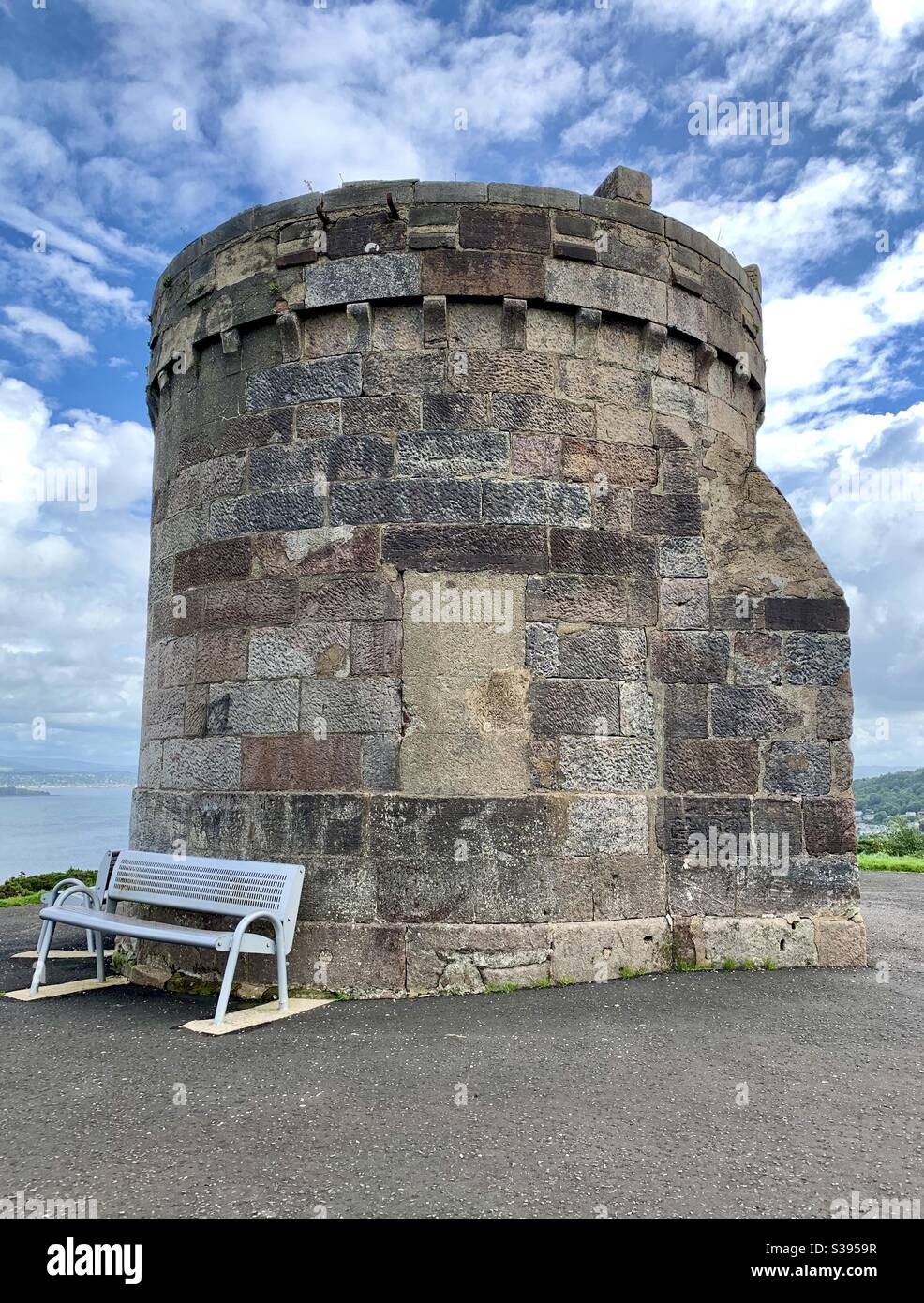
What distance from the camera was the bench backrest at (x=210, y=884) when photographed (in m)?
5.39

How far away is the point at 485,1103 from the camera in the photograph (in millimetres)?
3709

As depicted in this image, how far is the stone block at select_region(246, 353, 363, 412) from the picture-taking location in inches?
240

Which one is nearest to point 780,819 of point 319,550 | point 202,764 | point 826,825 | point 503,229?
point 826,825

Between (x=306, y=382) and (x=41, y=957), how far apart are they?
3906 millimetres

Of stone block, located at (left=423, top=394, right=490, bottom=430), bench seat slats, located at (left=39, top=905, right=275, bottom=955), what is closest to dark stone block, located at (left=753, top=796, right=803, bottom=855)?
stone block, located at (left=423, top=394, right=490, bottom=430)

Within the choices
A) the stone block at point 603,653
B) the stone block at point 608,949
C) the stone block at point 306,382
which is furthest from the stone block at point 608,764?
the stone block at point 306,382

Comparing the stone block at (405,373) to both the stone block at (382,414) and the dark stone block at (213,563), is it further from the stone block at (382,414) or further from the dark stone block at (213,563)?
the dark stone block at (213,563)

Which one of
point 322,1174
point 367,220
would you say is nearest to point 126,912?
point 322,1174

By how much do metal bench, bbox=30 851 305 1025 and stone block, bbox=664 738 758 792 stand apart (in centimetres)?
240

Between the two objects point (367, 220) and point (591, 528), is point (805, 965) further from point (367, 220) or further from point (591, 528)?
point (367, 220)

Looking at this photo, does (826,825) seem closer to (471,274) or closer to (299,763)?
(299,763)

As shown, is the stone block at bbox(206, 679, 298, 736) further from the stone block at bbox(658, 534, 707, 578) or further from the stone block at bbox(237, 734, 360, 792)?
the stone block at bbox(658, 534, 707, 578)

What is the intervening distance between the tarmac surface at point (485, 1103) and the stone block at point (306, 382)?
3.72m

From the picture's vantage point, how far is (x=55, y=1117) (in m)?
3.62
